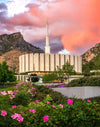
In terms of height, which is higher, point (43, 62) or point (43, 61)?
point (43, 61)

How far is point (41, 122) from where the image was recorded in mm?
4652

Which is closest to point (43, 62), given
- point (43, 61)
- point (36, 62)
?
point (43, 61)

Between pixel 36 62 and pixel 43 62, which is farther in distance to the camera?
pixel 43 62

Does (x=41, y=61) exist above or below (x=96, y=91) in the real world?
above

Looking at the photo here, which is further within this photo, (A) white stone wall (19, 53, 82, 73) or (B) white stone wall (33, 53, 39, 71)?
(A) white stone wall (19, 53, 82, 73)

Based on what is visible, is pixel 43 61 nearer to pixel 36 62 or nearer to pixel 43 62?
pixel 43 62

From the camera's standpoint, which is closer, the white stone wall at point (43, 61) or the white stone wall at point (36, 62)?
the white stone wall at point (36, 62)

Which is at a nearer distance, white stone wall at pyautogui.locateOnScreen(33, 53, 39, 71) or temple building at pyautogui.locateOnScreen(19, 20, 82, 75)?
white stone wall at pyautogui.locateOnScreen(33, 53, 39, 71)

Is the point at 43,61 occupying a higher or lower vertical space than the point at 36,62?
higher

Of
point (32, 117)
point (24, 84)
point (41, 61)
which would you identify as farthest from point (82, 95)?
point (41, 61)

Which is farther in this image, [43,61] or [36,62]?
[43,61]

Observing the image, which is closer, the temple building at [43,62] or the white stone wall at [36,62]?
the white stone wall at [36,62]

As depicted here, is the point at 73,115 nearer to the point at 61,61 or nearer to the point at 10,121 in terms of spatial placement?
the point at 10,121

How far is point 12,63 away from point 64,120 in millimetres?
161834
